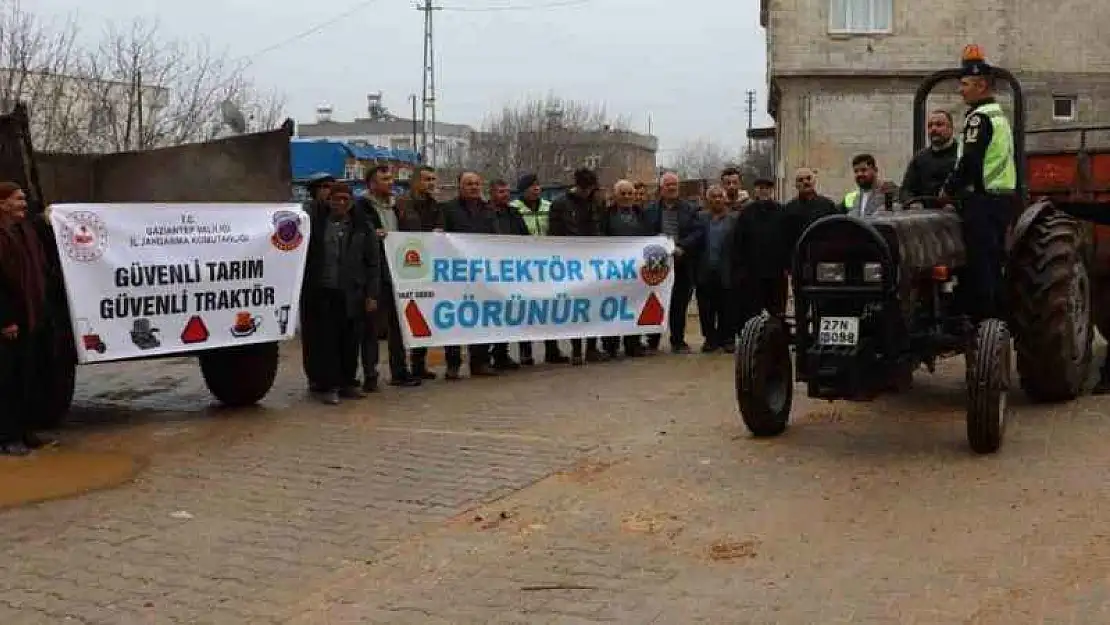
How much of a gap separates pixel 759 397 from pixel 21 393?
4933 millimetres

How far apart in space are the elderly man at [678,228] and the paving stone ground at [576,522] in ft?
11.6

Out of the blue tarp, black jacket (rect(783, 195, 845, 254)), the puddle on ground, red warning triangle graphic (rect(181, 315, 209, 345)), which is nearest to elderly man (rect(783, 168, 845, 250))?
black jacket (rect(783, 195, 845, 254))

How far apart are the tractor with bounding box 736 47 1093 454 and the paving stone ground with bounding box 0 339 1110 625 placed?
34 cm

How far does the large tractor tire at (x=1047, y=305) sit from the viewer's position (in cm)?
840

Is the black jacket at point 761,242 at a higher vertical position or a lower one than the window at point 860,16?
lower

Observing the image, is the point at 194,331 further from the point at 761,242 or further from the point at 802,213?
the point at 802,213

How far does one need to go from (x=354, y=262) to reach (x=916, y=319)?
4514 mm

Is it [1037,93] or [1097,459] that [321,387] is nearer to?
[1097,459]

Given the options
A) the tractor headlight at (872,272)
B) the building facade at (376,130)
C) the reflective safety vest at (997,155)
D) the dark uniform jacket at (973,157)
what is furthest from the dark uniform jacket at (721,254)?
the building facade at (376,130)

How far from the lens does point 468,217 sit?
11297 mm

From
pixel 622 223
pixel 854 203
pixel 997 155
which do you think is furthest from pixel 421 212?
pixel 997 155

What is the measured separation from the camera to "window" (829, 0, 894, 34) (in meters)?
32.1

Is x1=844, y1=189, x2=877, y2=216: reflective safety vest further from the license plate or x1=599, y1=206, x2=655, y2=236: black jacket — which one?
the license plate

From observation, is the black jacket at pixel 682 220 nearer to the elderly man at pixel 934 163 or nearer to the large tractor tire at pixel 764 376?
the elderly man at pixel 934 163
